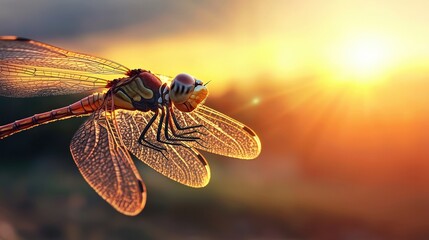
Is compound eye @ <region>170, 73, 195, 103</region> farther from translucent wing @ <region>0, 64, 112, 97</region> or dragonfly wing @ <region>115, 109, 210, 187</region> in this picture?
translucent wing @ <region>0, 64, 112, 97</region>

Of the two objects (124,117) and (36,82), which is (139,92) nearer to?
(124,117)

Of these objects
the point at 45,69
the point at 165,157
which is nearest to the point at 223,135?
the point at 165,157

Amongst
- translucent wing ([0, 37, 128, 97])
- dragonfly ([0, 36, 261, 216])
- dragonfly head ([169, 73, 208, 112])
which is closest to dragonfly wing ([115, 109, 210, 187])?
dragonfly ([0, 36, 261, 216])

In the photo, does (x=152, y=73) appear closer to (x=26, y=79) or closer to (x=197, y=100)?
(x=197, y=100)

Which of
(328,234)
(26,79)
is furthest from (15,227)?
(26,79)

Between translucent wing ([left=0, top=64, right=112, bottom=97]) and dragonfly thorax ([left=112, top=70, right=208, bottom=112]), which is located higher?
translucent wing ([left=0, top=64, right=112, bottom=97])

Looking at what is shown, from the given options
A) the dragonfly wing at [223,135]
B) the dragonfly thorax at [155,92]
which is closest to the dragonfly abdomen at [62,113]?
the dragonfly thorax at [155,92]

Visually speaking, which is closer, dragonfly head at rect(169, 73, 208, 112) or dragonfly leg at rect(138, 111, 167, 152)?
dragonfly head at rect(169, 73, 208, 112)
